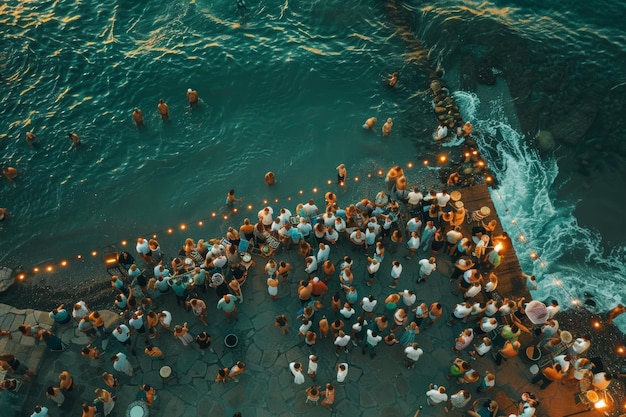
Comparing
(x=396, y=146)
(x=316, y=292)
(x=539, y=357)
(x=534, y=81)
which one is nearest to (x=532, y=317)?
(x=539, y=357)

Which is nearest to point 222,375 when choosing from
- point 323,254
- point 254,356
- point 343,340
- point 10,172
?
point 254,356

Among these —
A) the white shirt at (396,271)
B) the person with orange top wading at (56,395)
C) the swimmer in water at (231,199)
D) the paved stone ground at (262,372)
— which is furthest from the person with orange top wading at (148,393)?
the white shirt at (396,271)

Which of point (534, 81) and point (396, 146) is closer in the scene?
point (396, 146)

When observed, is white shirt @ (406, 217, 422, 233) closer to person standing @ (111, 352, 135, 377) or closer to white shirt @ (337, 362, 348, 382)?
white shirt @ (337, 362, 348, 382)

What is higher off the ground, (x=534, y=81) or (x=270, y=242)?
(x=534, y=81)

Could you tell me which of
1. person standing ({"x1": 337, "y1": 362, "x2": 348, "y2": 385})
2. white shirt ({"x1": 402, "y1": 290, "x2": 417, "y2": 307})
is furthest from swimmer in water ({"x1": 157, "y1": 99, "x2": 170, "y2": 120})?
person standing ({"x1": 337, "y1": 362, "x2": 348, "y2": 385})

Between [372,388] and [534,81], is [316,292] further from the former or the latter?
[534,81]
